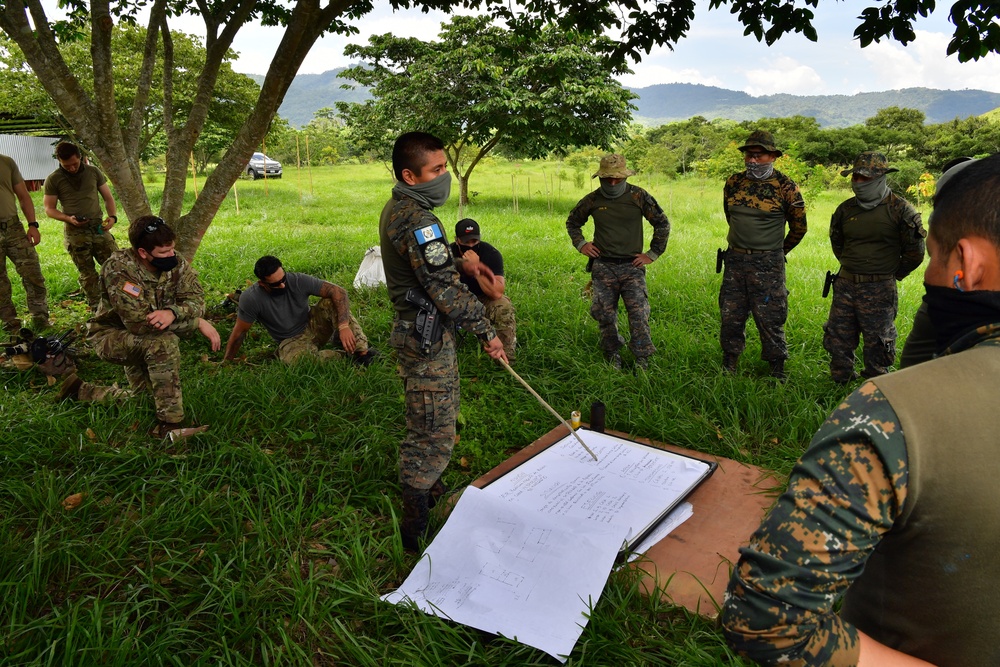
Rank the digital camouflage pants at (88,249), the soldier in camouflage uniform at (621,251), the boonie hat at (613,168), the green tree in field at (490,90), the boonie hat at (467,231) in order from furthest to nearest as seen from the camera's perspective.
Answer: the green tree in field at (490,90) < the digital camouflage pants at (88,249) < the boonie hat at (467,231) < the soldier in camouflage uniform at (621,251) < the boonie hat at (613,168)

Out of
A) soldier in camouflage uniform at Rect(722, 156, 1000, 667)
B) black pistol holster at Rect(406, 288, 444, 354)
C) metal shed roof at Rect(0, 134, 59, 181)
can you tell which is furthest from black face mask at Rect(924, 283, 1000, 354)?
metal shed roof at Rect(0, 134, 59, 181)

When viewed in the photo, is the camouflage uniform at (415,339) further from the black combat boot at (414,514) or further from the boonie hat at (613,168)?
the boonie hat at (613,168)

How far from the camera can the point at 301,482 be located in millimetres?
3113

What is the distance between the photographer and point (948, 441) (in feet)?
2.77

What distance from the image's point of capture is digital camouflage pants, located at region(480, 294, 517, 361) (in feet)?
16.9

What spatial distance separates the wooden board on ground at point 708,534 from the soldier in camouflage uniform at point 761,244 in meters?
1.55

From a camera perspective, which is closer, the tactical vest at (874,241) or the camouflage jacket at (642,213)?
the tactical vest at (874,241)

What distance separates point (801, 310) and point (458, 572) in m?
5.09

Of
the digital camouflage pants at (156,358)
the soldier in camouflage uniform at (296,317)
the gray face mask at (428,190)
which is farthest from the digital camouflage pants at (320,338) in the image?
the gray face mask at (428,190)

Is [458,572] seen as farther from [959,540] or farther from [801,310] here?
[801,310]

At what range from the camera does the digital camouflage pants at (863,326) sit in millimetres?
4191

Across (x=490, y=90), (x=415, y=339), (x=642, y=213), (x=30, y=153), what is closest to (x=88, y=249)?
(x=415, y=339)

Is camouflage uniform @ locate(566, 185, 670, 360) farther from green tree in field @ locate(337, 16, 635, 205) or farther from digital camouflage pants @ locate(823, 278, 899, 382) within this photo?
green tree in field @ locate(337, 16, 635, 205)

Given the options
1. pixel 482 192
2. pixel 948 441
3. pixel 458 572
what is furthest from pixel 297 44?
pixel 482 192
